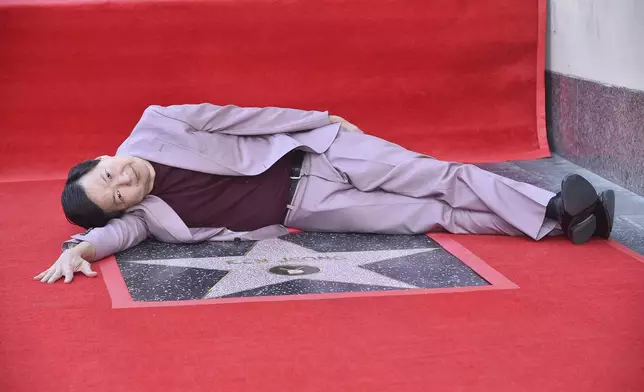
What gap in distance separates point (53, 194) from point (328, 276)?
5.18 feet

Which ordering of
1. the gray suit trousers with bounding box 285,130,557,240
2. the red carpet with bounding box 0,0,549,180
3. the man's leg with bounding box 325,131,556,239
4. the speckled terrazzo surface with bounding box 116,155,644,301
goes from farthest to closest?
the red carpet with bounding box 0,0,549,180
the gray suit trousers with bounding box 285,130,557,240
the man's leg with bounding box 325,131,556,239
the speckled terrazzo surface with bounding box 116,155,644,301

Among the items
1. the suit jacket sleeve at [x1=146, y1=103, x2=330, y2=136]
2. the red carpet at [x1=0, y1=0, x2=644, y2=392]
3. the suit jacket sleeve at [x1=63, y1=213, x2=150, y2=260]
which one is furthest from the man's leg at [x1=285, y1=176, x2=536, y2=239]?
the suit jacket sleeve at [x1=63, y1=213, x2=150, y2=260]

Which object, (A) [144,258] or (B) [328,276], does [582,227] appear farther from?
(A) [144,258]

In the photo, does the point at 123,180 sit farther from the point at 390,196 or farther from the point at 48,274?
the point at 390,196

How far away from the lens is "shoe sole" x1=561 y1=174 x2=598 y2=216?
2488 mm

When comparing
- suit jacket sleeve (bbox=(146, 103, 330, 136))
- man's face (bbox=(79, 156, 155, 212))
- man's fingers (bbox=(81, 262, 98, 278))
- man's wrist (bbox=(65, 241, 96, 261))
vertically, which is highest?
suit jacket sleeve (bbox=(146, 103, 330, 136))

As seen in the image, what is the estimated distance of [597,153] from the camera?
11.7 ft

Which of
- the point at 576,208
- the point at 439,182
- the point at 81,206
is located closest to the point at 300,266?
the point at 439,182

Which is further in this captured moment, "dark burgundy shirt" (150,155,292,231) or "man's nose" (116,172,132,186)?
"dark burgundy shirt" (150,155,292,231)

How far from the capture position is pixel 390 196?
9.25 feet

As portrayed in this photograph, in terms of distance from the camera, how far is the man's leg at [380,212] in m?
2.80

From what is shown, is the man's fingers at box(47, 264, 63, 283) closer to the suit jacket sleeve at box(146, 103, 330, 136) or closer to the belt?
the suit jacket sleeve at box(146, 103, 330, 136)

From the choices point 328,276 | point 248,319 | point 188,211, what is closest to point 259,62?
point 188,211

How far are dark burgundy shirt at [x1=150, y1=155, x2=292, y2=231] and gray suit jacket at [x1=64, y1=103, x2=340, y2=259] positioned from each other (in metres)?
0.03
